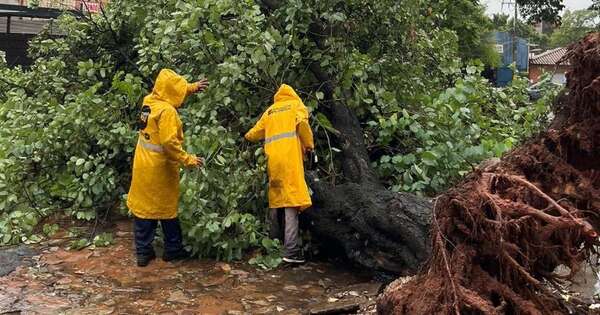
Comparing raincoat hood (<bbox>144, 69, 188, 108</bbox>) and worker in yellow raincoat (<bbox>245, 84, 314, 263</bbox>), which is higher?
raincoat hood (<bbox>144, 69, 188, 108</bbox>)

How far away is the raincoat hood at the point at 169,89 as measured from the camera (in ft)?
17.1

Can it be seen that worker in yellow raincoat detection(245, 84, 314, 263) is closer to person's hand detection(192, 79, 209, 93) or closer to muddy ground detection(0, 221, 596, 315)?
muddy ground detection(0, 221, 596, 315)

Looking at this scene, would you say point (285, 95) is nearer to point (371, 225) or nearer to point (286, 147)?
point (286, 147)

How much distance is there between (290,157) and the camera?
5.16 m

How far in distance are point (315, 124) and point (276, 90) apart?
47 centimetres

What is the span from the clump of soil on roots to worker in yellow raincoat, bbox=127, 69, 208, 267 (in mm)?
2569

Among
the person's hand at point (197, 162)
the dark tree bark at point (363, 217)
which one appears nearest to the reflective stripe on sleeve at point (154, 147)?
the person's hand at point (197, 162)

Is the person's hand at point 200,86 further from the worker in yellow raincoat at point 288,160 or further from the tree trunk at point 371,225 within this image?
the tree trunk at point 371,225

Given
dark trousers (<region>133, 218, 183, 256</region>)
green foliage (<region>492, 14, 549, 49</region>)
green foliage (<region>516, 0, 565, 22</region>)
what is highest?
green foliage (<region>492, 14, 549, 49</region>)

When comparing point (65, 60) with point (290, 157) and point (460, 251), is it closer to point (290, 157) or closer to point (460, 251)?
point (290, 157)

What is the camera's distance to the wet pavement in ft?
14.1

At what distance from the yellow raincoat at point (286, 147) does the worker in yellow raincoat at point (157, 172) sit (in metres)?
0.60

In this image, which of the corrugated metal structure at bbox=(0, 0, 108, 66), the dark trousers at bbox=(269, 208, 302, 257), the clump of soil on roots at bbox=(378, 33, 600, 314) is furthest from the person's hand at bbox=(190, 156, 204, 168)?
the corrugated metal structure at bbox=(0, 0, 108, 66)

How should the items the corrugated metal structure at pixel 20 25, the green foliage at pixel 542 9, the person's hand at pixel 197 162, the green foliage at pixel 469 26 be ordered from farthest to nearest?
the green foliage at pixel 542 9 → the corrugated metal structure at pixel 20 25 → the green foliage at pixel 469 26 → the person's hand at pixel 197 162
